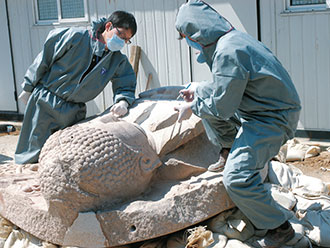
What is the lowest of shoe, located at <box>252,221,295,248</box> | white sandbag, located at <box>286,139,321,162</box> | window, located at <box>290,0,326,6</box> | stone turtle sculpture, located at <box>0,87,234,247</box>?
white sandbag, located at <box>286,139,321,162</box>

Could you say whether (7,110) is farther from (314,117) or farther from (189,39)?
(189,39)

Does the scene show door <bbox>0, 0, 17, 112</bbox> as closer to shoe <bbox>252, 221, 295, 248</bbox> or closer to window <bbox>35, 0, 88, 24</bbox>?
window <bbox>35, 0, 88, 24</bbox>

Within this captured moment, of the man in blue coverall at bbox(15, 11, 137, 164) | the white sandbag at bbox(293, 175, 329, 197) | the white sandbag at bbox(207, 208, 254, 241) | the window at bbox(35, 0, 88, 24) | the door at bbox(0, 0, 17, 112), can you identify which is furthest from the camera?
the door at bbox(0, 0, 17, 112)

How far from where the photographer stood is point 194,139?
12.7ft

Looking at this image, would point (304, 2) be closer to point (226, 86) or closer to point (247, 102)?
point (247, 102)

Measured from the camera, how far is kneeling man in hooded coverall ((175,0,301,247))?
304 centimetres

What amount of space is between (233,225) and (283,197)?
1.76 ft

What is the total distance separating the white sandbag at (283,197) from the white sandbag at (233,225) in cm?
38

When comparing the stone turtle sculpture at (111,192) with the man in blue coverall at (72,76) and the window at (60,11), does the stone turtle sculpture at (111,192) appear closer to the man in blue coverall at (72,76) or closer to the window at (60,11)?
the man in blue coverall at (72,76)

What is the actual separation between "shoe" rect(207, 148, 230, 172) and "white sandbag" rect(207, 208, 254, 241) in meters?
0.29

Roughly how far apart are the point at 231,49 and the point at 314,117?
3.55 meters

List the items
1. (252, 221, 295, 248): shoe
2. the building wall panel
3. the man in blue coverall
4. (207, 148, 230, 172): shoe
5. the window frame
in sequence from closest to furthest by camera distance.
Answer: (252, 221, 295, 248): shoe → (207, 148, 230, 172): shoe → the man in blue coverall → the window frame → the building wall panel

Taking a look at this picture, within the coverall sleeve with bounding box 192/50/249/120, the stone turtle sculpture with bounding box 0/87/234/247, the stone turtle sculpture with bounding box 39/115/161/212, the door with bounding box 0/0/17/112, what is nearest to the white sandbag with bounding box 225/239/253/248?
the stone turtle sculpture with bounding box 0/87/234/247

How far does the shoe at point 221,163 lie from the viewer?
11.8ft
